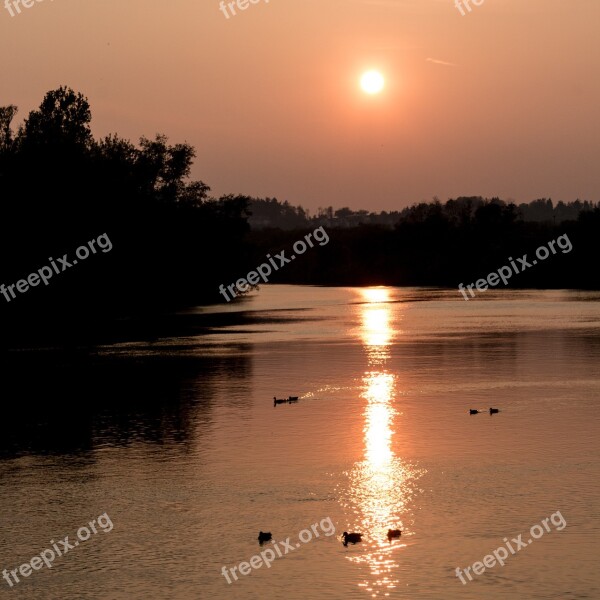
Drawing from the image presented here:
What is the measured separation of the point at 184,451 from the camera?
2778 cm

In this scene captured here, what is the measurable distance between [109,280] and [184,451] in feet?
245

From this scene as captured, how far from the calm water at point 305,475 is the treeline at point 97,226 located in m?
35.8

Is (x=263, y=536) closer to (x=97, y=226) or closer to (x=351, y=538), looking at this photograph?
(x=351, y=538)

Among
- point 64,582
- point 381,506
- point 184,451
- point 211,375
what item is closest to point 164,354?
point 211,375

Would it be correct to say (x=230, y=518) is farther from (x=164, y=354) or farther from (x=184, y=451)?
(x=164, y=354)

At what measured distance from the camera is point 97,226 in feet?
325

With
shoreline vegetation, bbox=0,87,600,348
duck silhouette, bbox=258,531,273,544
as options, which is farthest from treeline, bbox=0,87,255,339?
duck silhouette, bbox=258,531,273,544

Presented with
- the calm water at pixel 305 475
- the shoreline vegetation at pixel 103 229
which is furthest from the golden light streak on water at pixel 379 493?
the shoreline vegetation at pixel 103 229

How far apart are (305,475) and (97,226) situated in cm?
7691

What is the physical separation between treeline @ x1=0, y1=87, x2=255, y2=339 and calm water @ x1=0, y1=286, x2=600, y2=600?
117 ft

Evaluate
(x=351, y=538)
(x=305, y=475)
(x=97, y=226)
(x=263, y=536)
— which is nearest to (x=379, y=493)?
(x=305, y=475)

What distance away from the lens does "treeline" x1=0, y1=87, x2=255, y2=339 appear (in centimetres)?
8925

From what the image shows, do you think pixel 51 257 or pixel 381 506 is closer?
pixel 381 506

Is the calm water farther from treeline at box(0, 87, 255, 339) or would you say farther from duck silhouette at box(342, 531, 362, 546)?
treeline at box(0, 87, 255, 339)
